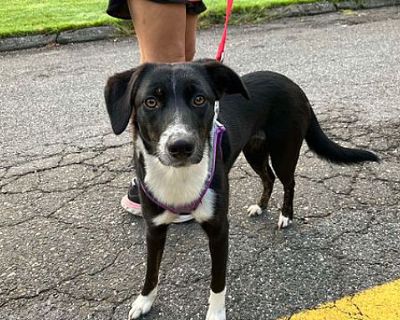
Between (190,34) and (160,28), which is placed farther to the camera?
(190,34)

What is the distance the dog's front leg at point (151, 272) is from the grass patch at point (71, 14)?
5749 millimetres

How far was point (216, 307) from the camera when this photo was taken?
7.77 feet

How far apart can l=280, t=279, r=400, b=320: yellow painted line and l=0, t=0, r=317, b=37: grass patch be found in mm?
6119

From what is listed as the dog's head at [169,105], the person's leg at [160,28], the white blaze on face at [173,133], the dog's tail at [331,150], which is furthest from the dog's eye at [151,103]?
the dog's tail at [331,150]

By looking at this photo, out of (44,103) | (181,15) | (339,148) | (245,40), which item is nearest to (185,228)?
(339,148)

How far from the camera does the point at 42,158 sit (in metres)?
3.96

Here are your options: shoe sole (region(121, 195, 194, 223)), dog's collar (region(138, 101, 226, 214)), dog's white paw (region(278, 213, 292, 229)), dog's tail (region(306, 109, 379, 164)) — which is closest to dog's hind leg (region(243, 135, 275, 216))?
dog's white paw (region(278, 213, 292, 229))

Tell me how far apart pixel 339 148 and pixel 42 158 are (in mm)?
2308

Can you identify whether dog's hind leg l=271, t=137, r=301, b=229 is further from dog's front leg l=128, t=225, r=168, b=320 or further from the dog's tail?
dog's front leg l=128, t=225, r=168, b=320

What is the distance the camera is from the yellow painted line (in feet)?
7.62

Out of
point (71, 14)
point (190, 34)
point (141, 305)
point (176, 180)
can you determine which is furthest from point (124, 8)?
point (71, 14)

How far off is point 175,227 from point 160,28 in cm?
122

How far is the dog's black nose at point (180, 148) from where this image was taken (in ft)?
6.40

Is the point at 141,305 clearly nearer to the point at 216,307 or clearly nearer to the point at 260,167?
the point at 216,307
